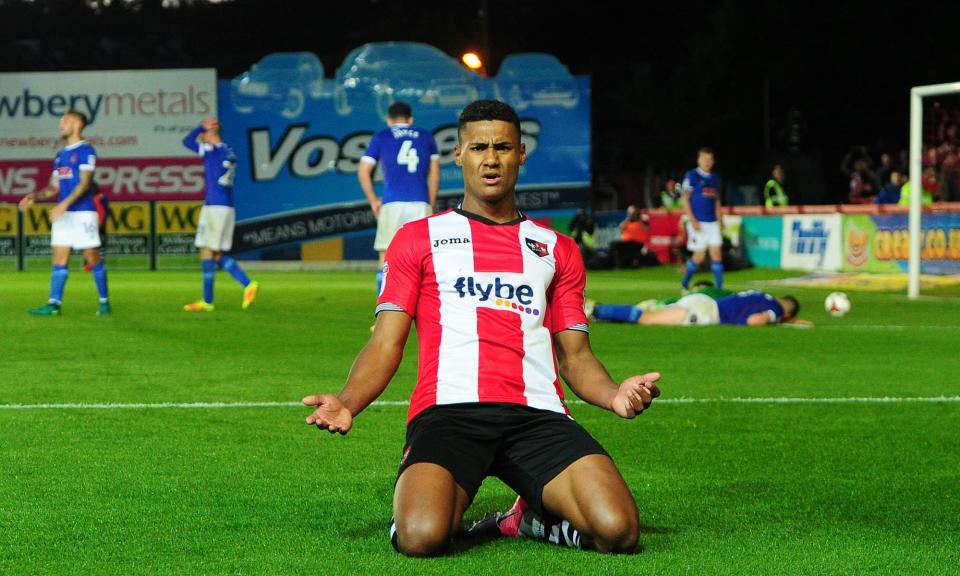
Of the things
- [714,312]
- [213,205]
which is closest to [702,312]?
[714,312]

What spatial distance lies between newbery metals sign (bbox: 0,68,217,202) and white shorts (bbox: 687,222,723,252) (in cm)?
1480

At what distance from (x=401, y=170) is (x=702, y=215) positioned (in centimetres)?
698

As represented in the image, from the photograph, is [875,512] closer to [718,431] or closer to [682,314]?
[718,431]

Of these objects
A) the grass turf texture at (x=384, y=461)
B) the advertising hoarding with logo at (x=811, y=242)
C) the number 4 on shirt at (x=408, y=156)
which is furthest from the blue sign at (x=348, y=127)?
the grass turf texture at (x=384, y=461)

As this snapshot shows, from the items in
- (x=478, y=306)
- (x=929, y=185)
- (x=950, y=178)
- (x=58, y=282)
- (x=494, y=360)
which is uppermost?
(x=950, y=178)

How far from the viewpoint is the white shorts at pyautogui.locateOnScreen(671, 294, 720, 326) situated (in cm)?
1457

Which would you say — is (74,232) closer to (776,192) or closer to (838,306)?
(838,306)

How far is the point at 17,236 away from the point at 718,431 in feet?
84.3

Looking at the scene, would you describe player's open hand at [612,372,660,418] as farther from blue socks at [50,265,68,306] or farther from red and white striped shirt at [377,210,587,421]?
blue socks at [50,265,68,306]

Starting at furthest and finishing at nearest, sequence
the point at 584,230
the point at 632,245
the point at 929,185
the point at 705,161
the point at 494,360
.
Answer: the point at 584,230
the point at 632,245
the point at 929,185
the point at 705,161
the point at 494,360

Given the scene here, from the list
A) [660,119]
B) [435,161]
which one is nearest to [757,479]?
[435,161]

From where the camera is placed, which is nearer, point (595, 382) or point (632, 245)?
point (595, 382)

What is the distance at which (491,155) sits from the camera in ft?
16.4

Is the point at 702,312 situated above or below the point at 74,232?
below
